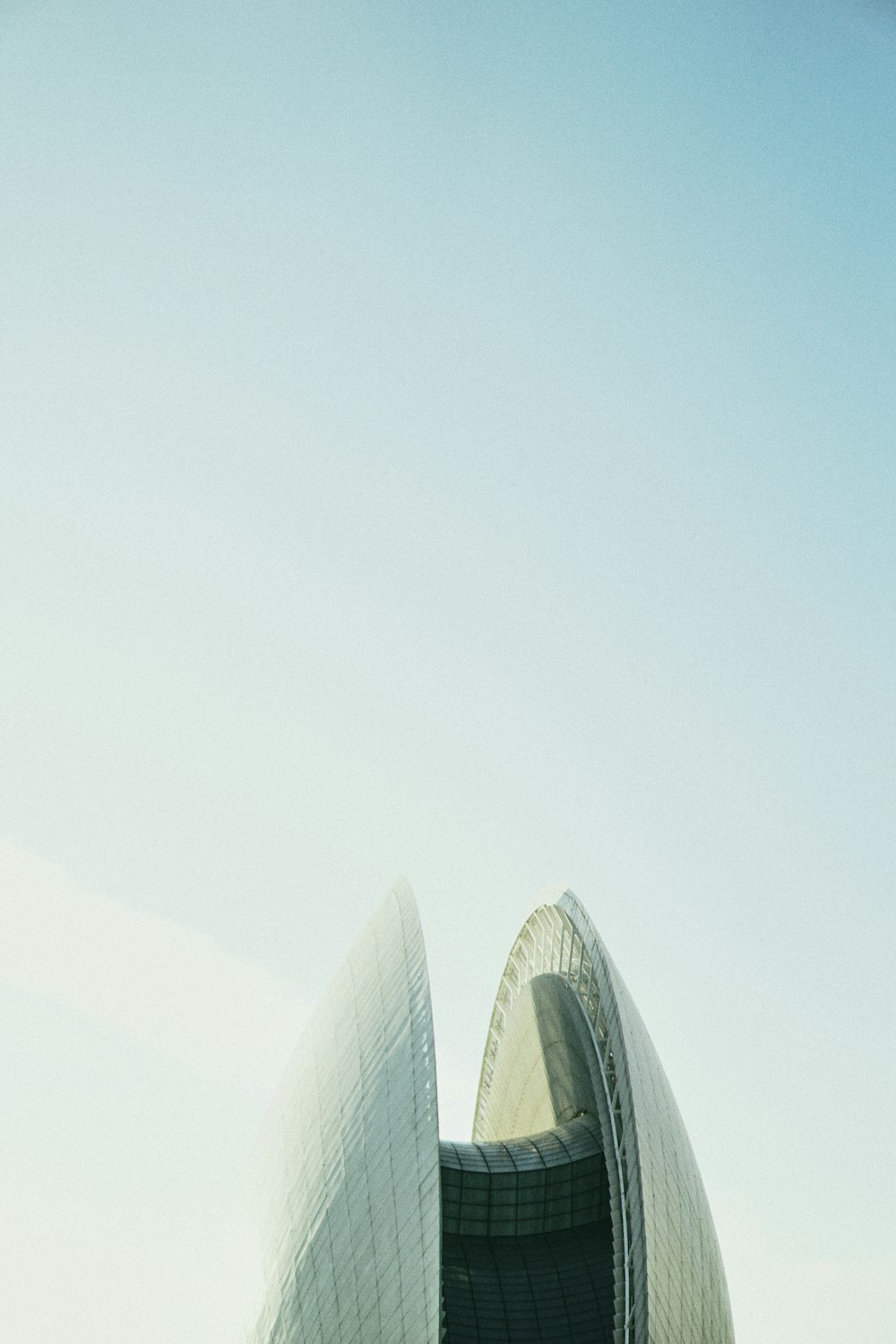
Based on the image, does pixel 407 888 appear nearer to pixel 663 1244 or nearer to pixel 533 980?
pixel 533 980

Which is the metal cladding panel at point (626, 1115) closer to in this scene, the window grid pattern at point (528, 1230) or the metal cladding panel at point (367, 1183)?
the window grid pattern at point (528, 1230)

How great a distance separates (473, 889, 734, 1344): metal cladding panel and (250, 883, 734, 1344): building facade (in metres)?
0.07

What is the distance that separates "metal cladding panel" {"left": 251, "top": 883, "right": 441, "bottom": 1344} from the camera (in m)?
21.6

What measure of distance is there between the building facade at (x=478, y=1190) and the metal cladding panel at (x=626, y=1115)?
2.7 inches

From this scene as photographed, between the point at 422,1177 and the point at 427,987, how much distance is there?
12.9 feet

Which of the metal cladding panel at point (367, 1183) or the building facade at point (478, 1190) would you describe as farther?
the building facade at point (478, 1190)

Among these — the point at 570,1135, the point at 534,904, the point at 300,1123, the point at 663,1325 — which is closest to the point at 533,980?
the point at 534,904

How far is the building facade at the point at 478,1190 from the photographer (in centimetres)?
2205

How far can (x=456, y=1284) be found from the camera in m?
26.6

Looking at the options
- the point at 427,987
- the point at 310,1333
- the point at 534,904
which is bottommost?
the point at 310,1333

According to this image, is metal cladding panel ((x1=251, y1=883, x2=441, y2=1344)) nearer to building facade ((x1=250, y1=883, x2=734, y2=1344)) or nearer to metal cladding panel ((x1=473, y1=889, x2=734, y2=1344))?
building facade ((x1=250, y1=883, x2=734, y2=1344))

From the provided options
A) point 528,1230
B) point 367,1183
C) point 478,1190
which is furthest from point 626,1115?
point 367,1183

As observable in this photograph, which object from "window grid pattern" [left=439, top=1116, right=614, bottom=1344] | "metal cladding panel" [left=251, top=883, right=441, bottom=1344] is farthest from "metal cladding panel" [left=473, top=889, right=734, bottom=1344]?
"metal cladding panel" [left=251, top=883, right=441, bottom=1344]

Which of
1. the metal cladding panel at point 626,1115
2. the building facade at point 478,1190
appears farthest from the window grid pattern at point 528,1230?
the metal cladding panel at point 626,1115
